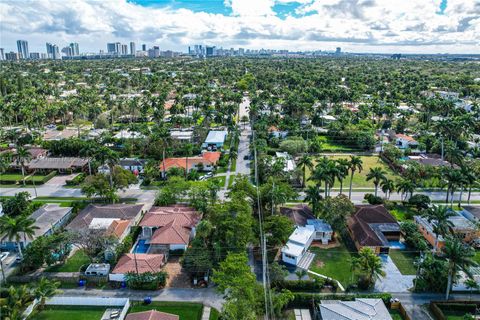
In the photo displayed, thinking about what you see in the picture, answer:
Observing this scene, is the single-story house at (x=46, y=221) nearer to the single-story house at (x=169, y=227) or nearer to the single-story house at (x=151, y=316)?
the single-story house at (x=169, y=227)

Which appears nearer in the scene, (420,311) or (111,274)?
(420,311)

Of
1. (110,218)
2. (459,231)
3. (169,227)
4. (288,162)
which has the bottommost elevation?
(459,231)

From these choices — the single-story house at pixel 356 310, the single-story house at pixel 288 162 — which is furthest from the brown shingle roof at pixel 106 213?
the single-story house at pixel 356 310

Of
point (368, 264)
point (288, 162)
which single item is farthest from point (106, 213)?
point (288, 162)

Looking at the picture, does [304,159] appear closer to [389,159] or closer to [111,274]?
[389,159]

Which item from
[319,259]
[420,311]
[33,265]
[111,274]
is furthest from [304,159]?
[33,265]

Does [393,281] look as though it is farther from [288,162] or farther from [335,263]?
[288,162]
